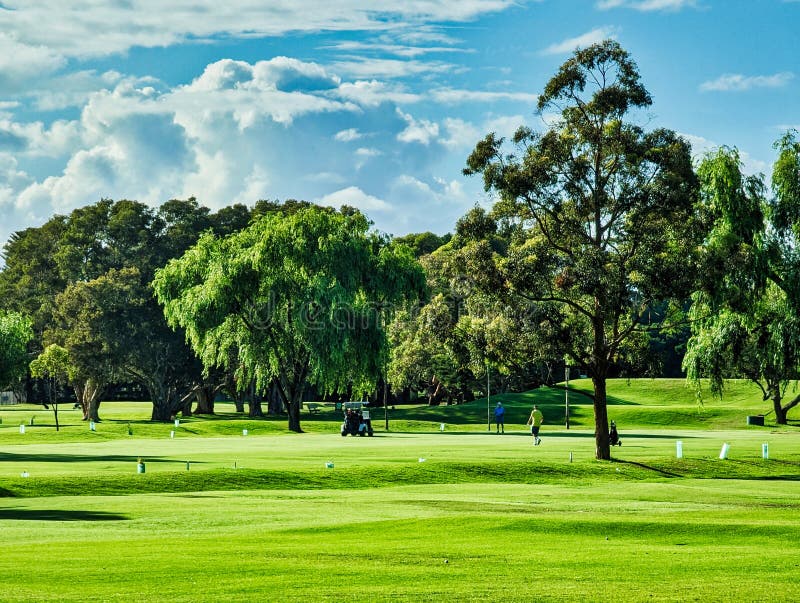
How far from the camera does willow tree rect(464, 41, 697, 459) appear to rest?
41.8 m

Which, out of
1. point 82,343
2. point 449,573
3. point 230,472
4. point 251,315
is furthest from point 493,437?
point 449,573

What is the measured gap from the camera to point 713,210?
45.1 m

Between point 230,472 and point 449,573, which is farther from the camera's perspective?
point 230,472

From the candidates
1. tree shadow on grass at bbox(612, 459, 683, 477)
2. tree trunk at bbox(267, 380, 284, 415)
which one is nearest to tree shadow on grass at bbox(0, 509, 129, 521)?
tree shadow on grass at bbox(612, 459, 683, 477)

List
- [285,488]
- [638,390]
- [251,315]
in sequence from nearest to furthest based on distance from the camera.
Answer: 1. [285,488]
2. [251,315]
3. [638,390]

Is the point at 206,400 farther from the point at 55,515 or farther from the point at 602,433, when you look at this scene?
the point at 55,515

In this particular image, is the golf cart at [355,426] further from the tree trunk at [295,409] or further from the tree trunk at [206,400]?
the tree trunk at [206,400]

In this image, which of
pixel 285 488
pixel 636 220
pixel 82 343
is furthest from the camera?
pixel 82 343

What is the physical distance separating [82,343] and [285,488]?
62.2 m

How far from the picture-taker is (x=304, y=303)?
67.1 m

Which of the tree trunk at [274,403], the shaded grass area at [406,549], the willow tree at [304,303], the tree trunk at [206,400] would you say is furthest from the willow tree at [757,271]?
the tree trunk at [206,400]

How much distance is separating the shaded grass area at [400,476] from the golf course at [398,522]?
10cm

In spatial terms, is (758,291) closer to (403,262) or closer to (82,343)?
(403,262)

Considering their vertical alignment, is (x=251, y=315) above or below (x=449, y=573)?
above
